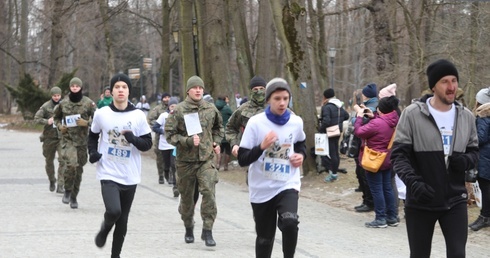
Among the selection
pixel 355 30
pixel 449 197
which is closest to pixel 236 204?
pixel 449 197

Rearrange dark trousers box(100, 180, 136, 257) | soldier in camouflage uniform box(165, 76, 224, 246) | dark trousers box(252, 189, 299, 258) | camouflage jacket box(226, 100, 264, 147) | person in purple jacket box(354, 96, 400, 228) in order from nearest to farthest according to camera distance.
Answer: dark trousers box(252, 189, 299, 258), dark trousers box(100, 180, 136, 257), camouflage jacket box(226, 100, 264, 147), soldier in camouflage uniform box(165, 76, 224, 246), person in purple jacket box(354, 96, 400, 228)

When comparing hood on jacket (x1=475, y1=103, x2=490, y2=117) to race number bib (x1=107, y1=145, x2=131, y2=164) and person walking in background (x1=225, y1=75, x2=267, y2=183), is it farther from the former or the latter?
race number bib (x1=107, y1=145, x2=131, y2=164)

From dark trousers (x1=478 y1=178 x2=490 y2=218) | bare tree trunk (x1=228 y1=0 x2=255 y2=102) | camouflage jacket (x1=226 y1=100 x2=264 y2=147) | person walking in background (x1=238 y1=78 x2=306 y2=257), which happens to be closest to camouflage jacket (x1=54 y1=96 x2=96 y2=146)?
camouflage jacket (x1=226 y1=100 x2=264 y2=147)

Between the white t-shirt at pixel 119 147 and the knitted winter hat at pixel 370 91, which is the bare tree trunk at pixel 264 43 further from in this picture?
the white t-shirt at pixel 119 147

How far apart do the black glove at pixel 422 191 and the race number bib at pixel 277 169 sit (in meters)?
1.57

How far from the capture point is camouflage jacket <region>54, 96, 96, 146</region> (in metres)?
14.9

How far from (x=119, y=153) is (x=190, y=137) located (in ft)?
4.68

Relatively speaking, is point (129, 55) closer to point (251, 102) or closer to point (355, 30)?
point (355, 30)

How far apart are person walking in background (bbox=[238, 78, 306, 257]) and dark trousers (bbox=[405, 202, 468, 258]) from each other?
1.27m

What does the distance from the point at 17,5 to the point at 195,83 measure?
1994 inches

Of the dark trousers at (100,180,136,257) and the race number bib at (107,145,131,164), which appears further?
the race number bib at (107,145,131,164)

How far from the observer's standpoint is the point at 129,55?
81562 mm

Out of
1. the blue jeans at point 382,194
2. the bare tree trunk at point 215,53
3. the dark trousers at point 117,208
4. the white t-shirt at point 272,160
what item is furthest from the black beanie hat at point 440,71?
the bare tree trunk at point 215,53

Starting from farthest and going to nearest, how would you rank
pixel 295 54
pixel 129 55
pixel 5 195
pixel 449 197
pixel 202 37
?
pixel 129 55, pixel 202 37, pixel 295 54, pixel 5 195, pixel 449 197
